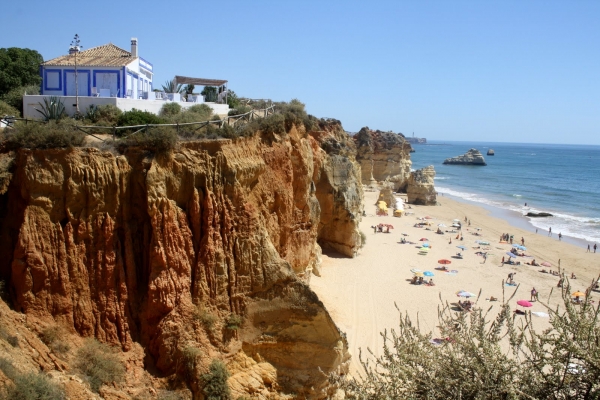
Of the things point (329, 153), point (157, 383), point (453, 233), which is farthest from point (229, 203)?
point (453, 233)

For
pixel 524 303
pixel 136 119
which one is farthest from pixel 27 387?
pixel 524 303

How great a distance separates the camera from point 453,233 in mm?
45031

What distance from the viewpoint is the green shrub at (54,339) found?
11.9 m

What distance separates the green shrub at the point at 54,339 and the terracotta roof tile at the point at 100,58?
12438 mm

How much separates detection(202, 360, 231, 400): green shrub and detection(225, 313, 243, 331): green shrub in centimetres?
112

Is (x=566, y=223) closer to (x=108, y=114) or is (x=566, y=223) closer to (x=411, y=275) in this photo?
(x=411, y=275)

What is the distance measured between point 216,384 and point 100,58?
15900 millimetres

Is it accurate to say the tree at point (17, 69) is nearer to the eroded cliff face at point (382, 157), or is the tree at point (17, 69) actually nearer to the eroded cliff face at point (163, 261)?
the eroded cliff face at point (163, 261)

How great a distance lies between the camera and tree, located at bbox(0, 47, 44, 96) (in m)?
25.7

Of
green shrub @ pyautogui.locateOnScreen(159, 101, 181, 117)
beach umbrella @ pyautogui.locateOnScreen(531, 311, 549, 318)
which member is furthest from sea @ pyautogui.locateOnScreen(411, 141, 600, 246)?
green shrub @ pyautogui.locateOnScreen(159, 101, 181, 117)

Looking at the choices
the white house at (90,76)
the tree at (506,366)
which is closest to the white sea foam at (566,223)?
the white house at (90,76)

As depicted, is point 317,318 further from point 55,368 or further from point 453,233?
point 453,233

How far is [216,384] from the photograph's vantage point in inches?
509

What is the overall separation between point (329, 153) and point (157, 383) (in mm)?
18347
